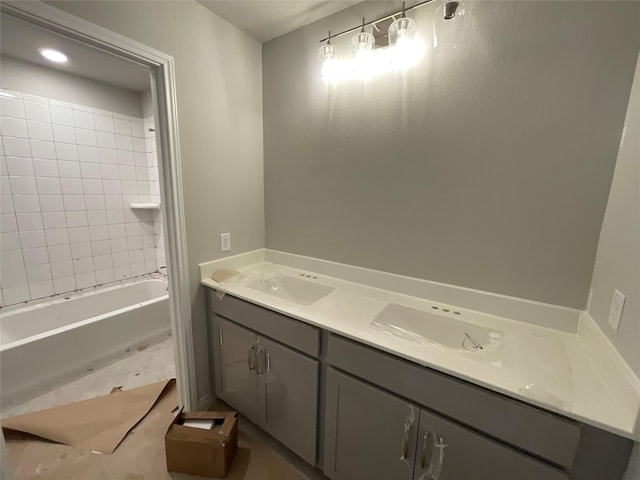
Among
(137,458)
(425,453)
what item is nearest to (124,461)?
(137,458)

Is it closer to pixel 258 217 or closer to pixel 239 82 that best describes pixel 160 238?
pixel 258 217

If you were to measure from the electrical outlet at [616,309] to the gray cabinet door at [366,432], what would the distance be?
70cm

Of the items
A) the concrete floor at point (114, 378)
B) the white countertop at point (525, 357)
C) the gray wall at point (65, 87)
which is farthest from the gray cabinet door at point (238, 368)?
the gray wall at point (65, 87)

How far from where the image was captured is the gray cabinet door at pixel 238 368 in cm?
147

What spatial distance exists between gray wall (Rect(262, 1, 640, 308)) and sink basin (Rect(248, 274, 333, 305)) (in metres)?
0.26

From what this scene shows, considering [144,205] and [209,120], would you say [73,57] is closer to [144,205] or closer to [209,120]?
[144,205]

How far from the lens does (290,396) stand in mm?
1331

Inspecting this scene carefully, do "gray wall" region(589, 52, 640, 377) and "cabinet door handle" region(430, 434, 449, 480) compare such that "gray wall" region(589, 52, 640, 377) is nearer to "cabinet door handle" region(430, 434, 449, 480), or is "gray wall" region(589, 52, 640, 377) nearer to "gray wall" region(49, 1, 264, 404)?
"cabinet door handle" region(430, 434, 449, 480)

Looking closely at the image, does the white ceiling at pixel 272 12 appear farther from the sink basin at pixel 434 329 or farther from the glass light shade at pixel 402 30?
the sink basin at pixel 434 329

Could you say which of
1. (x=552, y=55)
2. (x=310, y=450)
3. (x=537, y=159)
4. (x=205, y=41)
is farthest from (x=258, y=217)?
(x=552, y=55)

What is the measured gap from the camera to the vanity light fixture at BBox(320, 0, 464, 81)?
1181 mm

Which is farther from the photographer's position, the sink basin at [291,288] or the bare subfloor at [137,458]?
the sink basin at [291,288]

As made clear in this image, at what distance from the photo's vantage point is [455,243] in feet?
4.30

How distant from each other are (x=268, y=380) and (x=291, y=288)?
21.6 inches
